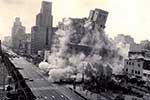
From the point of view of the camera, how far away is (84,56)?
98562 millimetres

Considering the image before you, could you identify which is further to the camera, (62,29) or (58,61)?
(62,29)

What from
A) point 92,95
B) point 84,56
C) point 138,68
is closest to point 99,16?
point 84,56

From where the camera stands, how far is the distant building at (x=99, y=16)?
116188mm

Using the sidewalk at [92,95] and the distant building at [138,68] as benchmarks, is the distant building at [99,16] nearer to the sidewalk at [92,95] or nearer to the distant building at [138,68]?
the distant building at [138,68]

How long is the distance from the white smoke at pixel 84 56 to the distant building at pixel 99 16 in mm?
4677

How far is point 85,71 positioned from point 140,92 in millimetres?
23004

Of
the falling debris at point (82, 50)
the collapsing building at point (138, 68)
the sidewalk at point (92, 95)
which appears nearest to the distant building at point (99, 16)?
the falling debris at point (82, 50)

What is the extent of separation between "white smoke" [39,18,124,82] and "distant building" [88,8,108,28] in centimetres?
468

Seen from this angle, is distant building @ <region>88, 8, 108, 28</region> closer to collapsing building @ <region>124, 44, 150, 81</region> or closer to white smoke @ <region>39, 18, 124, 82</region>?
white smoke @ <region>39, 18, 124, 82</region>

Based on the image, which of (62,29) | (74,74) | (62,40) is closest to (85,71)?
(74,74)

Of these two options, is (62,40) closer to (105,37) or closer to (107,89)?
(105,37)

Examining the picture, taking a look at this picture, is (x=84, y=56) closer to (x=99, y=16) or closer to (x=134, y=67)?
(x=134, y=67)

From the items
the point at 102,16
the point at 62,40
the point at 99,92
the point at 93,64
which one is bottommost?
the point at 99,92

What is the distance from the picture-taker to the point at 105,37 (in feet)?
364
